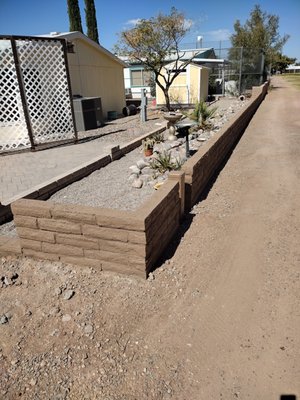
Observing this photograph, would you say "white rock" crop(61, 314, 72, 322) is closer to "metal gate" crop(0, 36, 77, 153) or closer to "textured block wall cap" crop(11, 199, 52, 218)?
"textured block wall cap" crop(11, 199, 52, 218)

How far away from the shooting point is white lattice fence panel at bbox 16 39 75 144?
8141 mm

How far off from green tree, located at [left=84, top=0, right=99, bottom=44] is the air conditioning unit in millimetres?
13667

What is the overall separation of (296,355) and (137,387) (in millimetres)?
1183

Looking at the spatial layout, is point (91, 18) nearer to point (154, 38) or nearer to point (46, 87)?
point (154, 38)

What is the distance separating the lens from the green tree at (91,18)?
21719mm

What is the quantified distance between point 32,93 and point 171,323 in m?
7.66

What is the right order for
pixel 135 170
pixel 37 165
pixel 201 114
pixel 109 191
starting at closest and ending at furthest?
1. pixel 109 191
2. pixel 135 170
3. pixel 37 165
4. pixel 201 114

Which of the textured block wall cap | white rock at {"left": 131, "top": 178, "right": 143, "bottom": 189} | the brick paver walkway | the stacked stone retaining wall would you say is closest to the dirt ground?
the stacked stone retaining wall

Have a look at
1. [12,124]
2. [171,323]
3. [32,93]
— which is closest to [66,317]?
[171,323]

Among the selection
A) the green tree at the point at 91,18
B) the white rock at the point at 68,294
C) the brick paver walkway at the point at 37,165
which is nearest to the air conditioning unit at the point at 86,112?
the brick paver walkway at the point at 37,165

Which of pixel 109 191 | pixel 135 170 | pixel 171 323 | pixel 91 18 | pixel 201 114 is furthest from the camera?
pixel 91 18

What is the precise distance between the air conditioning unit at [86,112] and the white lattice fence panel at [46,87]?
3.65 ft

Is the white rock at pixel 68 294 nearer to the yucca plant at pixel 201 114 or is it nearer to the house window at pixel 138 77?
the yucca plant at pixel 201 114

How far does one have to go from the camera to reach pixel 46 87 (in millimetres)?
8648
